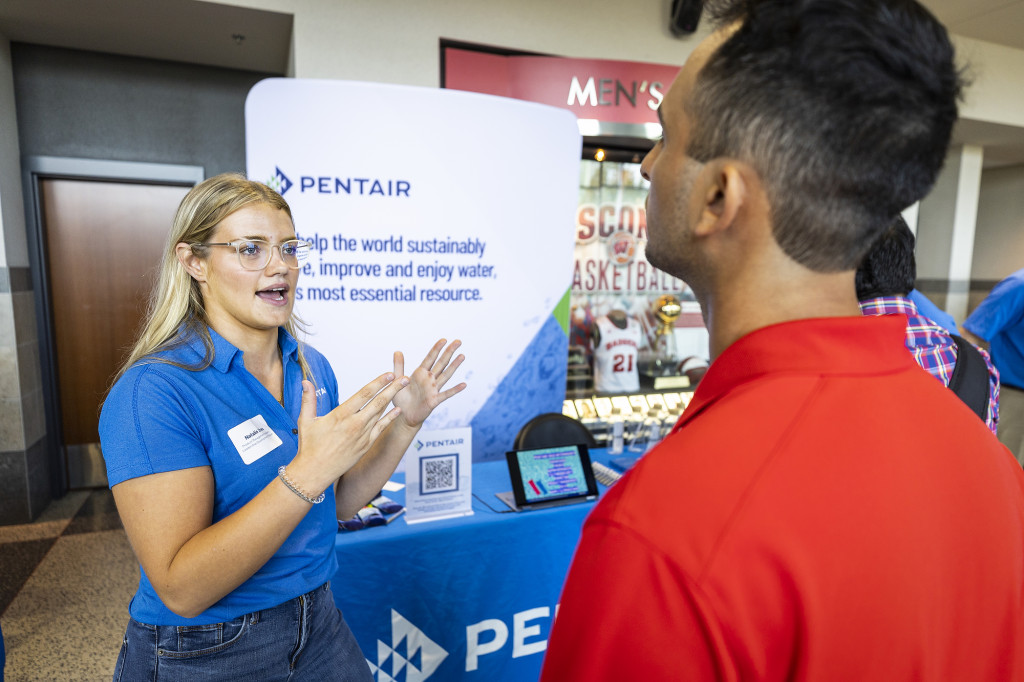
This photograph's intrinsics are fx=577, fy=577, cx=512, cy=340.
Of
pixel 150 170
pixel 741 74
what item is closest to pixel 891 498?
pixel 741 74

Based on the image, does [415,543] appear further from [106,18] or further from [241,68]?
[241,68]

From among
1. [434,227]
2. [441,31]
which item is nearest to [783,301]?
[434,227]

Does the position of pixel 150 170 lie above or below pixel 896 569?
above

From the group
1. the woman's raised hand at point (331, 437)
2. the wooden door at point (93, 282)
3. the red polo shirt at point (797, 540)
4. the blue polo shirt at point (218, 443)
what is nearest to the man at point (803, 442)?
the red polo shirt at point (797, 540)

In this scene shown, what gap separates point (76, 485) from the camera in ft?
13.8

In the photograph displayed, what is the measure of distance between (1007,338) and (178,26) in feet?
18.4

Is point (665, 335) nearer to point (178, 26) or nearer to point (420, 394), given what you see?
point (420, 394)

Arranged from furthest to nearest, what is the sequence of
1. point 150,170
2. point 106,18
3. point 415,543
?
point 150,170 → point 106,18 → point 415,543

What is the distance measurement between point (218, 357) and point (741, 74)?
3.49 ft

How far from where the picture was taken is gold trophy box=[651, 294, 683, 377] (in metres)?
4.18

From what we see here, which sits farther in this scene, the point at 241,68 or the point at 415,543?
the point at 241,68

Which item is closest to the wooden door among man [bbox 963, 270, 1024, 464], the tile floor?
the tile floor

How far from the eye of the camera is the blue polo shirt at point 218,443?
101 cm

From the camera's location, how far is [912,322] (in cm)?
159
